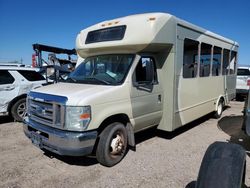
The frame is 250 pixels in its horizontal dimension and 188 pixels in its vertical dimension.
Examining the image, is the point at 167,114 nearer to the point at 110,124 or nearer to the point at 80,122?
the point at 110,124

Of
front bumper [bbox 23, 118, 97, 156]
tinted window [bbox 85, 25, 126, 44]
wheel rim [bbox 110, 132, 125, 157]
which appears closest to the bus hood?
front bumper [bbox 23, 118, 97, 156]

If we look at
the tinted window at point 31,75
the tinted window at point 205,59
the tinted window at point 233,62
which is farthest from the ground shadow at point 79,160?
the tinted window at point 233,62

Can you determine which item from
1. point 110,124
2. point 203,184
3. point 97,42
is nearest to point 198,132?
point 110,124

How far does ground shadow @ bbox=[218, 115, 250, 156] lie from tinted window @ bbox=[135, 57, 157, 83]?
284cm

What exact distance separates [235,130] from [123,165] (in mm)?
4267

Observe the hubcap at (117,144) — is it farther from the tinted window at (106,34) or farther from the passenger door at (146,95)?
the tinted window at (106,34)

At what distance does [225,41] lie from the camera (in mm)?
8188

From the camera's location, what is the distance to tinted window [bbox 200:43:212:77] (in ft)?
22.3

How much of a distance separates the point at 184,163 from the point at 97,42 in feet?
11.0

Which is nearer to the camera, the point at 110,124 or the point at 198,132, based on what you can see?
the point at 110,124

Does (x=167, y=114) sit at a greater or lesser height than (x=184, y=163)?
greater

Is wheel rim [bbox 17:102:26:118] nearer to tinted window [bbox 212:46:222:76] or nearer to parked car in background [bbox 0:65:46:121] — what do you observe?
parked car in background [bbox 0:65:46:121]

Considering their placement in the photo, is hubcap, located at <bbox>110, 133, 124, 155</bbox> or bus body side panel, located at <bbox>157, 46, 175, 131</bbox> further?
bus body side panel, located at <bbox>157, 46, 175, 131</bbox>

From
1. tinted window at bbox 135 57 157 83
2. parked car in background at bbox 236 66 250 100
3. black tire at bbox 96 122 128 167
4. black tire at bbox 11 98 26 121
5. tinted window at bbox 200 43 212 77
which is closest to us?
black tire at bbox 96 122 128 167
